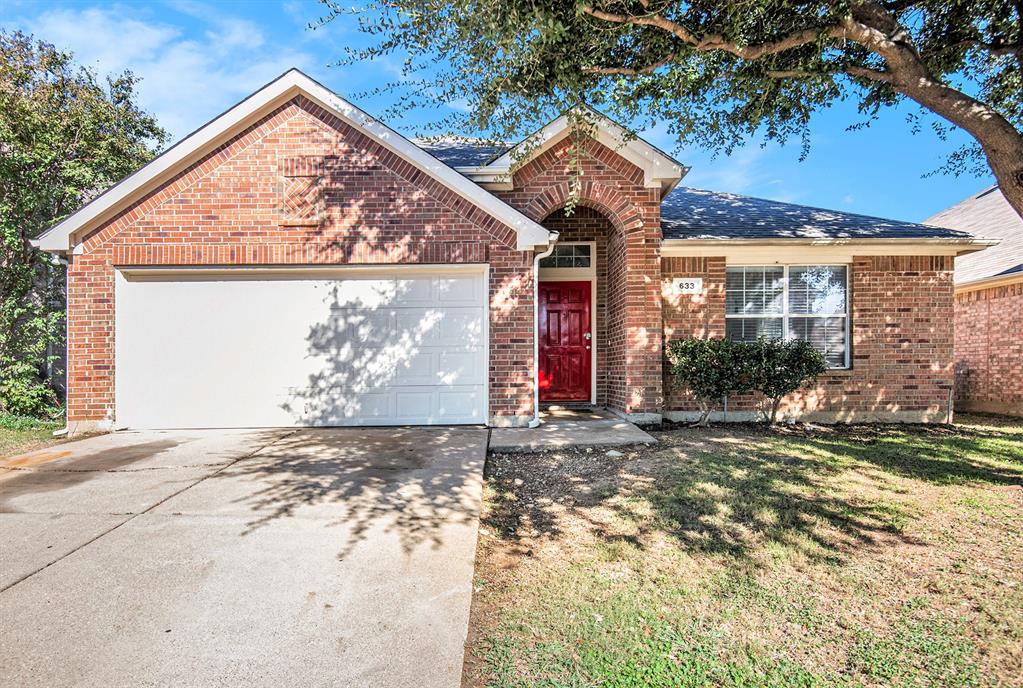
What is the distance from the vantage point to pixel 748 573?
335 centimetres

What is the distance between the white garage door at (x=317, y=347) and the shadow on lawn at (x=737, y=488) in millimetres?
2101

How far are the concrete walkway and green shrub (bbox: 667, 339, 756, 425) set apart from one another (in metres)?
1.24

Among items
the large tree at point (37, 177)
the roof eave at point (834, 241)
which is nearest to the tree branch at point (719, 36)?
the roof eave at point (834, 241)

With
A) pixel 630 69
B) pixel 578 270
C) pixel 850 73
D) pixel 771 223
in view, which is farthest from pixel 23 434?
pixel 771 223

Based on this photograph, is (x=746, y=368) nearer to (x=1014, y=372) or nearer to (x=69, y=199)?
(x=1014, y=372)

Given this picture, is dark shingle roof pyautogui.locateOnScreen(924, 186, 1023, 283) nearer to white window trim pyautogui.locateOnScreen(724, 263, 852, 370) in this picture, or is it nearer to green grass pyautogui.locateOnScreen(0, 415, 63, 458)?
white window trim pyautogui.locateOnScreen(724, 263, 852, 370)

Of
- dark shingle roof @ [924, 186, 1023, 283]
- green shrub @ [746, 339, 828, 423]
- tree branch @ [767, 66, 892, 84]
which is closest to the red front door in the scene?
green shrub @ [746, 339, 828, 423]

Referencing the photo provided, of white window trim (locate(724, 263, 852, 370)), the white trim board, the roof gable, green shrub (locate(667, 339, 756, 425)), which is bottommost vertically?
green shrub (locate(667, 339, 756, 425))

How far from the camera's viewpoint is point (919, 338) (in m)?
8.81

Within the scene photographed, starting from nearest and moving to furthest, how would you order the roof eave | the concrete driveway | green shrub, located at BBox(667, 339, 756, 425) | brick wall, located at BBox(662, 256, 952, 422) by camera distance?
the concrete driveway, green shrub, located at BBox(667, 339, 756, 425), the roof eave, brick wall, located at BBox(662, 256, 952, 422)

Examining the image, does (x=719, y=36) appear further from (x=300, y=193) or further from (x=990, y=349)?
(x=990, y=349)

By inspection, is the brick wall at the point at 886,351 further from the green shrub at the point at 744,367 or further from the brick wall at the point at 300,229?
the brick wall at the point at 300,229

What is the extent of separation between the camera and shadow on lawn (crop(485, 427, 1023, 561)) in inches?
157

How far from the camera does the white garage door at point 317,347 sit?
766 centimetres
